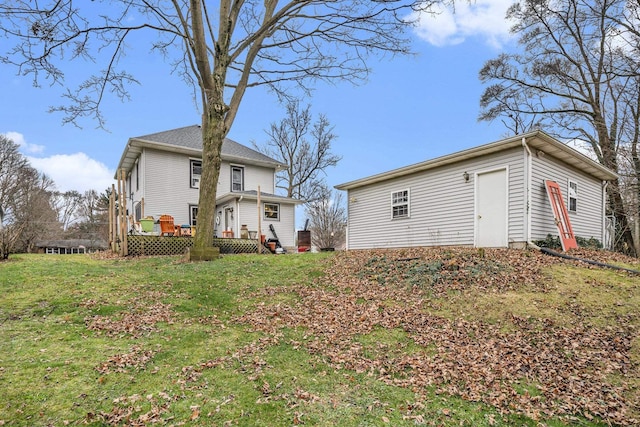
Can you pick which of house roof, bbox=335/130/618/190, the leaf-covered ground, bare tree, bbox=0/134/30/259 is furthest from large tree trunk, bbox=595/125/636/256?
bare tree, bbox=0/134/30/259

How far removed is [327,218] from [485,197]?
61.4 ft

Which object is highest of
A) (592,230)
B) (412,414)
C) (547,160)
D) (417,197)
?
(547,160)

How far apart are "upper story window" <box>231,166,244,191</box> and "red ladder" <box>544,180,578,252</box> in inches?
553

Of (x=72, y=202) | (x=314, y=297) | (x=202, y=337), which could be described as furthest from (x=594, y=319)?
(x=72, y=202)

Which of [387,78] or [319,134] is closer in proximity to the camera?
[387,78]

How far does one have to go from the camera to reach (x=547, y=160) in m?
9.96

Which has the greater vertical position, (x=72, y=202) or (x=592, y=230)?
(x=72, y=202)

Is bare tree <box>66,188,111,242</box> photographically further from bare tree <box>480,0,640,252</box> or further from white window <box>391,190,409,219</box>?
bare tree <box>480,0,640,252</box>

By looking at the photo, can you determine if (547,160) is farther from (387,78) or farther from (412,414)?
(412,414)

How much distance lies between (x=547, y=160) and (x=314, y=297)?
27.1ft

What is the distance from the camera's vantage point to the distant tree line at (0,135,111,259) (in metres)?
26.1

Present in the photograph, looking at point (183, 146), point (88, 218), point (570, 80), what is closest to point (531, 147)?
point (570, 80)

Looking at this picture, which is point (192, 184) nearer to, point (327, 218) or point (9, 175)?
point (327, 218)

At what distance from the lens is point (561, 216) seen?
32.3 feet
